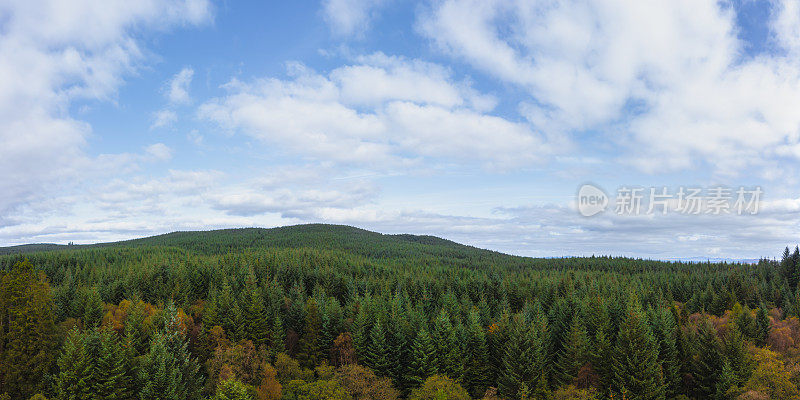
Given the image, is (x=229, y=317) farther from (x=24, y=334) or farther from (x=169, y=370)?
(x=24, y=334)

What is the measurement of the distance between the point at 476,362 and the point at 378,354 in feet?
63.6

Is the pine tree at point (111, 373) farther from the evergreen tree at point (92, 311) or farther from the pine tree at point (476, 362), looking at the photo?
the pine tree at point (476, 362)

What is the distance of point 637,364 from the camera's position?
61031 mm

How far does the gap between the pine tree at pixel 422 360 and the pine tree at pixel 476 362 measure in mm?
7361

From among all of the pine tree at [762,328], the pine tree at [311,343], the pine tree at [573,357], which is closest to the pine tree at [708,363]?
the pine tree at [573,357]

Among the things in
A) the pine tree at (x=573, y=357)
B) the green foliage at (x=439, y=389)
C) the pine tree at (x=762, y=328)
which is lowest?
the green foliage at (x=439, y=389)

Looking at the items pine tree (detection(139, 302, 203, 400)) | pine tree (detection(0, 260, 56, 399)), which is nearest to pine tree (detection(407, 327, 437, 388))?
pine tree (detection(139, 302, 203, 400))

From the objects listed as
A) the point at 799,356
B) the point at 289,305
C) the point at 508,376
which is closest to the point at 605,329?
the point at 508,376

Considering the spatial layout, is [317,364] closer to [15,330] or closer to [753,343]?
[15,330]

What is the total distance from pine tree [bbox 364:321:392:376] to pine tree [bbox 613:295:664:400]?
40.7 meters

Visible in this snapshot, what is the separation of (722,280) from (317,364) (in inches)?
5473

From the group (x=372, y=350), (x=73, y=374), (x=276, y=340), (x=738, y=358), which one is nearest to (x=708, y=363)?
(x=738, y=358)

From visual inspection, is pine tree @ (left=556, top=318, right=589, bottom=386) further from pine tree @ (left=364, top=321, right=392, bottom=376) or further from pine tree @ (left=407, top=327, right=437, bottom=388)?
pine tree @ (left=364, top=321, right=392, bottom=376)

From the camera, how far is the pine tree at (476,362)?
247 feet
